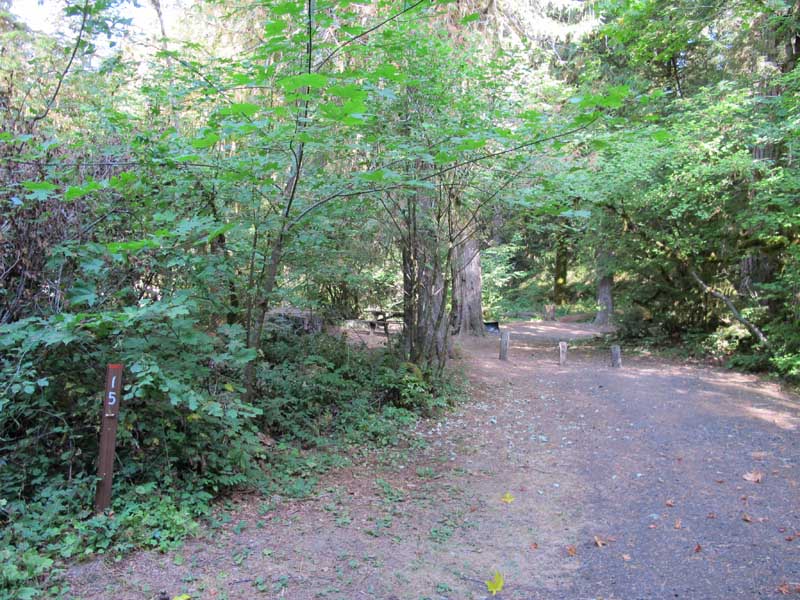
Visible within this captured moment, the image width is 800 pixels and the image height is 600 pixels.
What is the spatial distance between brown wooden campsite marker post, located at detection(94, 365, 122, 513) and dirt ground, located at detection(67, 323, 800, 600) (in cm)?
55

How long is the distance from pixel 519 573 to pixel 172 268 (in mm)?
3789

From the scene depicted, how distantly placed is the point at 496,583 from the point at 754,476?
379 centimetres

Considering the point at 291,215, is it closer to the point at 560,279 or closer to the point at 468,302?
the point at 468,302

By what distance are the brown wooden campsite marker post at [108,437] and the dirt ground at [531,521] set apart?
0.55m

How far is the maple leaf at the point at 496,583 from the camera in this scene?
3547 millimetres

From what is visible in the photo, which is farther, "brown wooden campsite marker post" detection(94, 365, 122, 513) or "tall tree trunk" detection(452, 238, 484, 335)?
"tall tree trunk" detection(452, 238, 484, 335)

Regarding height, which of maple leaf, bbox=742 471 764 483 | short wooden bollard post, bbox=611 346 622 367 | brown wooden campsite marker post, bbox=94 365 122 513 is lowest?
maple leaf, bbox=742 471 764 483

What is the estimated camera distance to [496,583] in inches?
142

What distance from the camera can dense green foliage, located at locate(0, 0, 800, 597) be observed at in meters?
4.10

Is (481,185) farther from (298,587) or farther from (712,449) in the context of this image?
(298,587)

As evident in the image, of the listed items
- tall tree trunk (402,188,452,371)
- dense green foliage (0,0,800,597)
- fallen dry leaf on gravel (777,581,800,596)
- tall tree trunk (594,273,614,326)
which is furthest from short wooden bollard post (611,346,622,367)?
tall tree trunk (594,273,614,326)

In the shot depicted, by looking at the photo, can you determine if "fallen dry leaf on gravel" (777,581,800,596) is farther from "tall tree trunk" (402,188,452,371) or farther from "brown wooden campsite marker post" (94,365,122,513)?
"tall tree trunk" (402,188,452,371)

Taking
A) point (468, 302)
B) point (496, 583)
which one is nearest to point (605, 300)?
point (468, 302)

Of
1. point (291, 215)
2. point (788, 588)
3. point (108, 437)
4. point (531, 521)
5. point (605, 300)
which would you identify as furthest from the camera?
point (605, 300)
